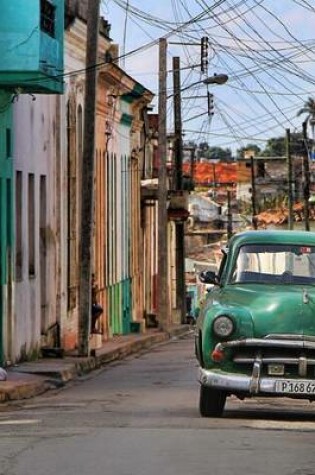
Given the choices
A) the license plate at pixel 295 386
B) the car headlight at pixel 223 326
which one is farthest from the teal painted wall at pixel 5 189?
the license plate at pixel 295 386

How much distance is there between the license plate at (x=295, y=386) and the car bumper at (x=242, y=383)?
0.02m

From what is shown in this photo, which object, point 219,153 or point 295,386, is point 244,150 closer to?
point 219,153

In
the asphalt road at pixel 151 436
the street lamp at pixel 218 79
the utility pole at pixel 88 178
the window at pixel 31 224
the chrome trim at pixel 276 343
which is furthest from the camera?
the street lamp at pixel 218 79

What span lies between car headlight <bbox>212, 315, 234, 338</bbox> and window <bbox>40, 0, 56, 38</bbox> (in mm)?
10216

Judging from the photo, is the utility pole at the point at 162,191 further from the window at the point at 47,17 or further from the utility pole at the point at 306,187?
the utility pole at the point at 306,187

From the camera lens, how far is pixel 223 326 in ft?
49.8

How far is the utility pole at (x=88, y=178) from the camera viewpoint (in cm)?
2941

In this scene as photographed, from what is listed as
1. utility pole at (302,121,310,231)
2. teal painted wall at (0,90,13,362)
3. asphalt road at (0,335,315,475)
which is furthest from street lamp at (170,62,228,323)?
asphalt road at (0,335,315,475)

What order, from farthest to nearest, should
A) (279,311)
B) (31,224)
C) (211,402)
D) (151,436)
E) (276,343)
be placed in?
(31,224) < (211,402) < (279,311) < (276,343) < (151,436)

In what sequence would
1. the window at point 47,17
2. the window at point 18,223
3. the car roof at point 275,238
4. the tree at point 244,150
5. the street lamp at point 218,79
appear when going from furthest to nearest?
the tree at point 244,150 < the street lamp at point 218,79 < the window at point 18,223 < the window at point 47,17 < the car roof at point 275,238

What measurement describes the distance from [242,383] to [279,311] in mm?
820

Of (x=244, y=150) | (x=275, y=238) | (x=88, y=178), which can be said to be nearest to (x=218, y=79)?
(x=88, y=178)

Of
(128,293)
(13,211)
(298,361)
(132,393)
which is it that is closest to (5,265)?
(13,211)

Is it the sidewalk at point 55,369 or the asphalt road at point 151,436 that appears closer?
the asphalt road at point 151,436
